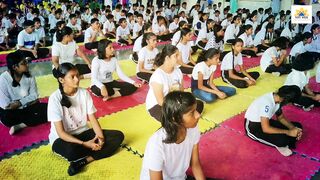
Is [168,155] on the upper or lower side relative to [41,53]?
lower

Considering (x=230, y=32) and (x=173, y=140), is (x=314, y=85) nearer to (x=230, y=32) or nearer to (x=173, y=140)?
(x=230, y=32)

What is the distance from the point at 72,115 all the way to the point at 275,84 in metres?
4.60

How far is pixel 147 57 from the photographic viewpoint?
5.93 meters

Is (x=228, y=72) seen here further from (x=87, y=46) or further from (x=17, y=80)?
(x=87, y=46)

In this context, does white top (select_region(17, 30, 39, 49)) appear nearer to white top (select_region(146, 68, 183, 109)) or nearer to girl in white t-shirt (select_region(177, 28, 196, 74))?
girl in white t-shirt (select_region(177, 28, 196, 74))

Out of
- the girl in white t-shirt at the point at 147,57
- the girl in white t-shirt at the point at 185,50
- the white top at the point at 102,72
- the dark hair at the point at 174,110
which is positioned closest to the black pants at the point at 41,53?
the girl in white t-shirt at the point at 147,57

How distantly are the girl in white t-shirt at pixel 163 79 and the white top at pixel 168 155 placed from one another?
154 centimetres

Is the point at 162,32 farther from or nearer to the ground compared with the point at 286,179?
farther from the ground

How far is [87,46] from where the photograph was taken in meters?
8.37

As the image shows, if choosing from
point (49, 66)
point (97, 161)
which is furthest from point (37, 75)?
point (97, 161)

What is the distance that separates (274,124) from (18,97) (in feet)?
11.3

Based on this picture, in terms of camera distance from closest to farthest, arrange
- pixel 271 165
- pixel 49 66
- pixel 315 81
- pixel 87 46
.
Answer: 1. pixel 271 165
2. pixel 315 81
3. pixel 49 66
4. pixel 87 46

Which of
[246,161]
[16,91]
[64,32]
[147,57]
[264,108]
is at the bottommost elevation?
[246,161]

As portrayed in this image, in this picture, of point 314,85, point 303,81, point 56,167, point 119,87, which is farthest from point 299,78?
point 56,167
